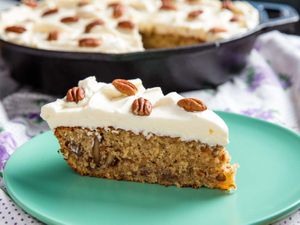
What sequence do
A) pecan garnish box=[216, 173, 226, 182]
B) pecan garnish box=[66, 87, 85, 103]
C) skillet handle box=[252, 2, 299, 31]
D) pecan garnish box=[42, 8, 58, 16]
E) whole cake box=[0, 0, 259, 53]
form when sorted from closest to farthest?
pecan garnish box=[216, 173, 226, 182] → pecan garnish box=[66, 87, 85, 103] → whole cake box=[0, 0, 259, 53] → skillet handle box=[252, 2, 299, 31] → pecan garnish box=[42, 8, 58, 16]

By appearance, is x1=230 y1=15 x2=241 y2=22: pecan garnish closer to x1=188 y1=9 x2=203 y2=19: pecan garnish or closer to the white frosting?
x1=188 y1=9 x2=203 y2=19: pecan garnish

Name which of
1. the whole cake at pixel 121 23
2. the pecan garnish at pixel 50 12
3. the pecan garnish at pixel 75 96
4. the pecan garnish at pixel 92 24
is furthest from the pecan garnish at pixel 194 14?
the pecan garnish at pixel 75 96

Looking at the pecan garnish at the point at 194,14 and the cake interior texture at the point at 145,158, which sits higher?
the cake interior texture at the point at 145,158

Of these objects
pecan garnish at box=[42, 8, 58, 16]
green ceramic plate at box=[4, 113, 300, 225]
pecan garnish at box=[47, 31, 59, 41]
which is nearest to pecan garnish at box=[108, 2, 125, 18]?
pecan garnish at box=[42, 8, 58, 16]

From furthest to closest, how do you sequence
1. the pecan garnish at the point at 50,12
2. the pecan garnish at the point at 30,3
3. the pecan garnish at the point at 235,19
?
1. the pecan garnish at the point at 30,3
2. the pecan garnish at the point at 50,12
3. the pecan garnish at the point at 235,19

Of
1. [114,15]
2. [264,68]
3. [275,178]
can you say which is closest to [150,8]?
[114,15]

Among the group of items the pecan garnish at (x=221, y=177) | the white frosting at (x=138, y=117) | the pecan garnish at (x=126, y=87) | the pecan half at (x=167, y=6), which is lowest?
the pecan half at (x=167, y=6)

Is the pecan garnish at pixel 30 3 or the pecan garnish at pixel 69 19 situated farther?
the pecan garnish at pixel 30 3

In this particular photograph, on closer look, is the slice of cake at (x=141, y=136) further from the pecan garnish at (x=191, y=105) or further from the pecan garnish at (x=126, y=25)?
the pecan garnish at (x=126, y=25)
